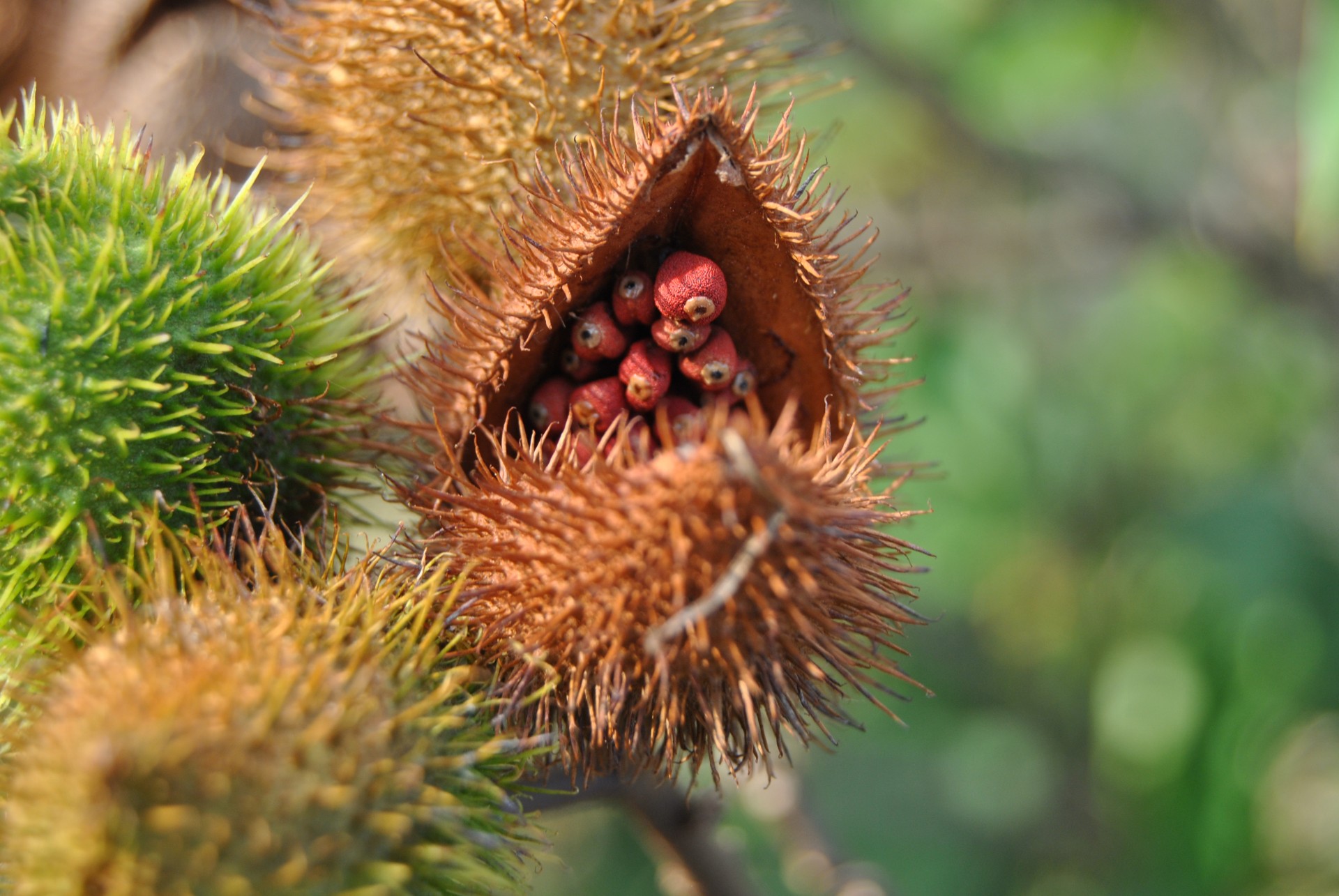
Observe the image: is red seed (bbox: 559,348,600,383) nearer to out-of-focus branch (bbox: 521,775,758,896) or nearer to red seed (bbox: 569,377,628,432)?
red seed (bbox: 569,377,628,432)

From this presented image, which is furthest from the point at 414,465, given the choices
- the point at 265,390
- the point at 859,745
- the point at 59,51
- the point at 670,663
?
the point at 859,745

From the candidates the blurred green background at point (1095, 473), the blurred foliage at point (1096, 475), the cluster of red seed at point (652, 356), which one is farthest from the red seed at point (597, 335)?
the blurred foliage at point (1096, 475)

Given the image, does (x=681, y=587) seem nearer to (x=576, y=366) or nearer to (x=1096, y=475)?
(x=576, y=366)

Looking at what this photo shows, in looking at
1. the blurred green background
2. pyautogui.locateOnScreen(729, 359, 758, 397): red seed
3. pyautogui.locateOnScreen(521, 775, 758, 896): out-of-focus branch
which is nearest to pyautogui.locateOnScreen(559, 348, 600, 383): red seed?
pyautogui.locateOnScreen(729, 359, 758, 397): red seed

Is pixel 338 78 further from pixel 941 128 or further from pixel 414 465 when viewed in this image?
pixel 941 128

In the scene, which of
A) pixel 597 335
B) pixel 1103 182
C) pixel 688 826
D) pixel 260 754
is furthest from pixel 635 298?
pixel 1103 182
